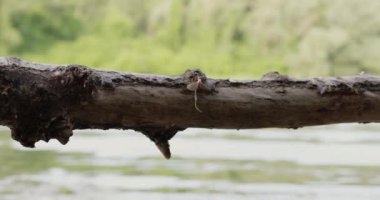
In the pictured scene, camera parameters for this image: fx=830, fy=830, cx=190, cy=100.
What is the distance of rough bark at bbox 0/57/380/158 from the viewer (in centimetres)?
159

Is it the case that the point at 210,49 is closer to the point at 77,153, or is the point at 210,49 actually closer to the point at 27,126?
the point at 77,153

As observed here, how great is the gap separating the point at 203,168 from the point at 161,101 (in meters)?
2.58

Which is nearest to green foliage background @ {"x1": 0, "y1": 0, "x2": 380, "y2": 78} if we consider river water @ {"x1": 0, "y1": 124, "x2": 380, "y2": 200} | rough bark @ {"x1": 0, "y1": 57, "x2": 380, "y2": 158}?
river water @ {"x1": 0, "y1": 124, "x2": 380, "y2": 200}

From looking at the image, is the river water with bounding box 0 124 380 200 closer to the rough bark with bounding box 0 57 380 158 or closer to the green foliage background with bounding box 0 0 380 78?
the rough bark with bounding box 0 57 380 158

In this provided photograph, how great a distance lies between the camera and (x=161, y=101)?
1.68 metres

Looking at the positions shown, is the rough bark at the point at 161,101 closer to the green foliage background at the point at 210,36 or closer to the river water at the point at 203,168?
the river water at the point at 203,168

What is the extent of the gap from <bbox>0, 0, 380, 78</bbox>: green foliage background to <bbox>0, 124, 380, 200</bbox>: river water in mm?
7367

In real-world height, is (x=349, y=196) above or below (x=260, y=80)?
above

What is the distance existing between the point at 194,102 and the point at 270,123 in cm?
18

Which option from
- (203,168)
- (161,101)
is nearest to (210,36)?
(203,168)

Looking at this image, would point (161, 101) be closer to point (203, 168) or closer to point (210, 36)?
point (203, 168)

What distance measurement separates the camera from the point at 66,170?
414 cm

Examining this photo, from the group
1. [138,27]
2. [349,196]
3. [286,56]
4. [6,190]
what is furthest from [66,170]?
[138,27]

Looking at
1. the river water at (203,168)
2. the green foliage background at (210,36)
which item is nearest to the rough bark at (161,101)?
the river water at (203,168)
